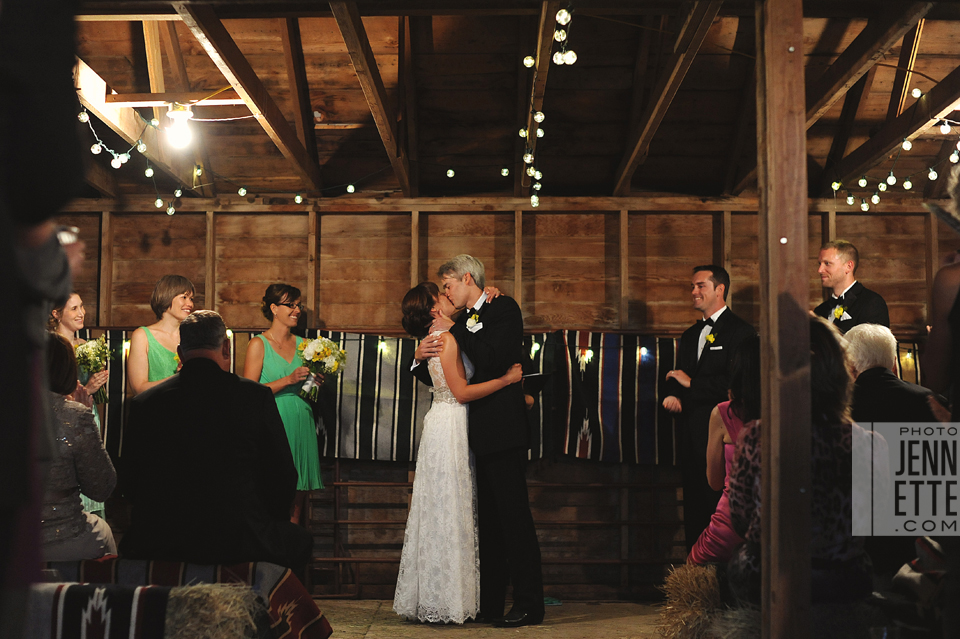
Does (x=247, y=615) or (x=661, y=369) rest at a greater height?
(x=661, y=369)

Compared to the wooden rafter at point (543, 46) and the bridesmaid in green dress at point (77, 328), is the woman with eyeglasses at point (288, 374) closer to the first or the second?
the bridesmaid in green dress at point (77, 328)

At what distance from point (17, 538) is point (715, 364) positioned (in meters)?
4.56

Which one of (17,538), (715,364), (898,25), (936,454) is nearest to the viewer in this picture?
(17,538)

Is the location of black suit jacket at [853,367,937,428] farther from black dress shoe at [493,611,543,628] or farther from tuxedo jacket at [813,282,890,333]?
black dress shoe at [493,611,543,628]

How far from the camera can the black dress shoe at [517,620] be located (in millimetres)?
4500

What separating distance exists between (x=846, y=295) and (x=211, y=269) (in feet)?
14.3

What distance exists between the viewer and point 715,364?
5188 millimetres

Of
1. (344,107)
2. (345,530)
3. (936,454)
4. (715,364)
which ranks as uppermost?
(344,107)

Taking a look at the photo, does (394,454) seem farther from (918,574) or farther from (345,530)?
(918,574)

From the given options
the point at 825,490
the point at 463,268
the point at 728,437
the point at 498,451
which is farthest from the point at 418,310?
the point at 825,490

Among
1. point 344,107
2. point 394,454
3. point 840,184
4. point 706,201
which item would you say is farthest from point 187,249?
point 840,184

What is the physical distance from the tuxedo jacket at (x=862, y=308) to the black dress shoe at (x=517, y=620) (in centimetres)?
259

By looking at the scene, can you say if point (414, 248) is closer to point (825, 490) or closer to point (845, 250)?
point (845, 250)

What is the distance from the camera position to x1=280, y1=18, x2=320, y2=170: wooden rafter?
526 cm
